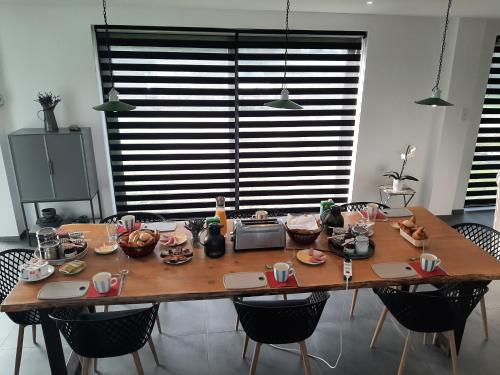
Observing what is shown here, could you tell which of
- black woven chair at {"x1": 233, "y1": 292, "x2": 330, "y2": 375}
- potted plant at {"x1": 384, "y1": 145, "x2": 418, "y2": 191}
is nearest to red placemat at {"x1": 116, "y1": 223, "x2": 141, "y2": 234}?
black woven chair at {"x1": 233, "y1": 292, "x2": 330, "y2": 375}

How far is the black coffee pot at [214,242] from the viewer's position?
2.54 m

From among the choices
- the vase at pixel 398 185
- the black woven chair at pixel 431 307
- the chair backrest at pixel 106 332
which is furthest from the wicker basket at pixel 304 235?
the vase at pixel 398 185

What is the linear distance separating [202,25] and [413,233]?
329cm

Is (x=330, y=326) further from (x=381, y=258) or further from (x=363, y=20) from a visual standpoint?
(x=363, y=20)

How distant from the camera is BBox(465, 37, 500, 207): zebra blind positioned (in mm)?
5229

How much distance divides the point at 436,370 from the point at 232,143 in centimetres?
342

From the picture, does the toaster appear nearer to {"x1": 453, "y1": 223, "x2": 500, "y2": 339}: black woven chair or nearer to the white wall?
{"x1": 453, "y1": 223, "x2": 500, "y2": 339}: black woven chair

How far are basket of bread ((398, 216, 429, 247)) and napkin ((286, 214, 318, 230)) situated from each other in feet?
2.28

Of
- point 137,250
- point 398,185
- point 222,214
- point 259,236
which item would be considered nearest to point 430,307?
point 259,236

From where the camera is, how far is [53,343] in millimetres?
2268

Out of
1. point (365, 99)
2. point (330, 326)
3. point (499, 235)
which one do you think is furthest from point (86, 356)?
→ point (365, 99)

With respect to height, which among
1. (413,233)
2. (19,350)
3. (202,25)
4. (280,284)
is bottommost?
(19,350)

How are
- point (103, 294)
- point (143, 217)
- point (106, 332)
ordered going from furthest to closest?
1. point (143, 217)
2. point (103, 294)
3. point (106, 332)

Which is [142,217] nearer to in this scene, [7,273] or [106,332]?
[7,273]
